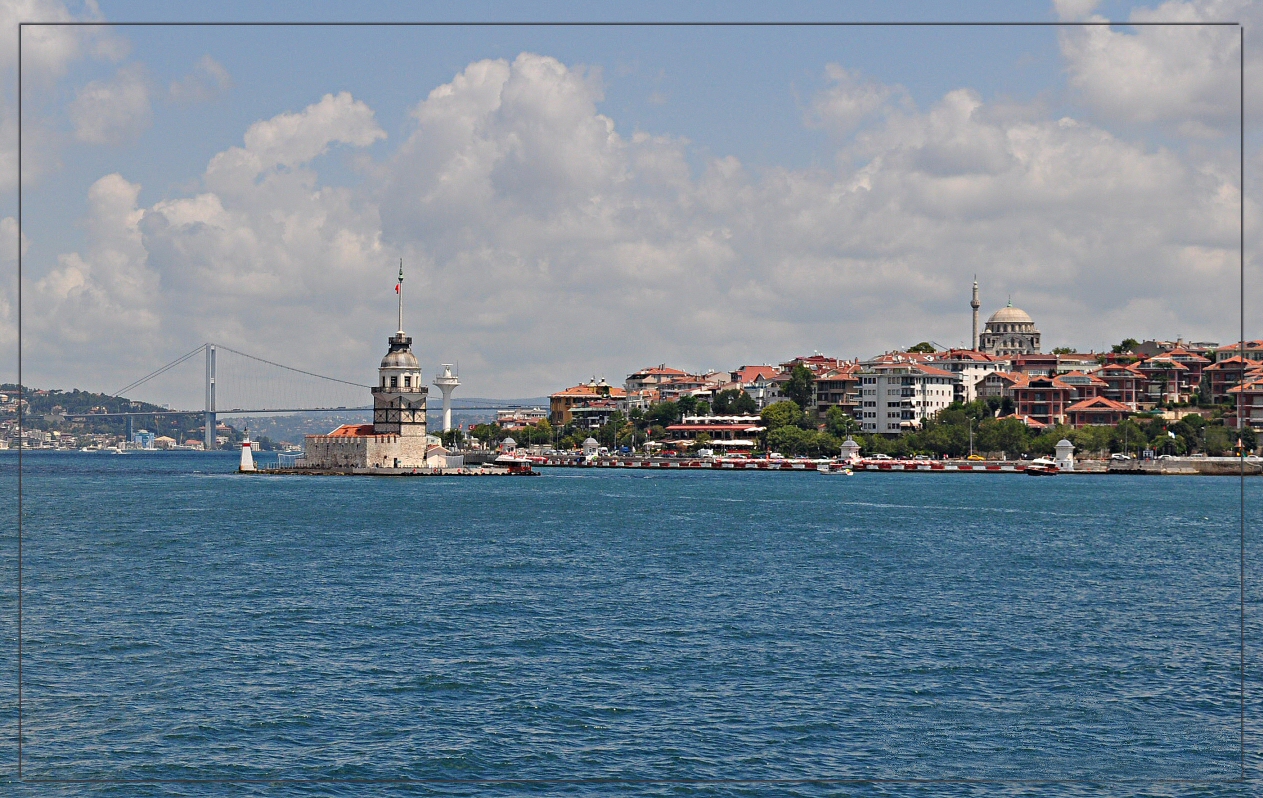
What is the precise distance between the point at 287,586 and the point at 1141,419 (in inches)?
3864

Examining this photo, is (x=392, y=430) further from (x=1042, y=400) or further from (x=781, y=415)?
(x=1042, y=400)

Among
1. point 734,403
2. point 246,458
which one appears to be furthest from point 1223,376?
point 246,458

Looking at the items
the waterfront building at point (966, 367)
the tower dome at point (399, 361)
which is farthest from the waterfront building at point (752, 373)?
the tower dome at point (399, 361)

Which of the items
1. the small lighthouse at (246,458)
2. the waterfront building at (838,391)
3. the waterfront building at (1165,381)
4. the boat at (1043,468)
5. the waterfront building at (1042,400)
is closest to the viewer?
the small lighthouse at (246,458)

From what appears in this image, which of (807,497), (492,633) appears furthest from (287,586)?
(807,497)

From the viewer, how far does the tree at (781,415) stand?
403 feet

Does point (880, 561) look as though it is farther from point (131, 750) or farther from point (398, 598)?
point (131, 750)

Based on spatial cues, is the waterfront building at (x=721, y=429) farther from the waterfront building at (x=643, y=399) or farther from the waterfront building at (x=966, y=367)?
the waterfront building at (x=966, y=367)

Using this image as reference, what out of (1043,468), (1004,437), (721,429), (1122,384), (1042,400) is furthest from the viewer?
(721,429)

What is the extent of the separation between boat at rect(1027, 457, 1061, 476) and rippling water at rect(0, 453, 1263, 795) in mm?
55731

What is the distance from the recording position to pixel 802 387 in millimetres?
128250

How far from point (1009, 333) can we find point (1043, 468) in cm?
5273

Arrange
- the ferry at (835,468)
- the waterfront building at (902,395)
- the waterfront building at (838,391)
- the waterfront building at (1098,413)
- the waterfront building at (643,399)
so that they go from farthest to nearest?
the waterfront building at (643,399) < the waterfront building at (838,391) < the waterfront building at (902,395) < the waterfront building at (1098,413) < the ferry at (835,468)

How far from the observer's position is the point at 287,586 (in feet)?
92.7
